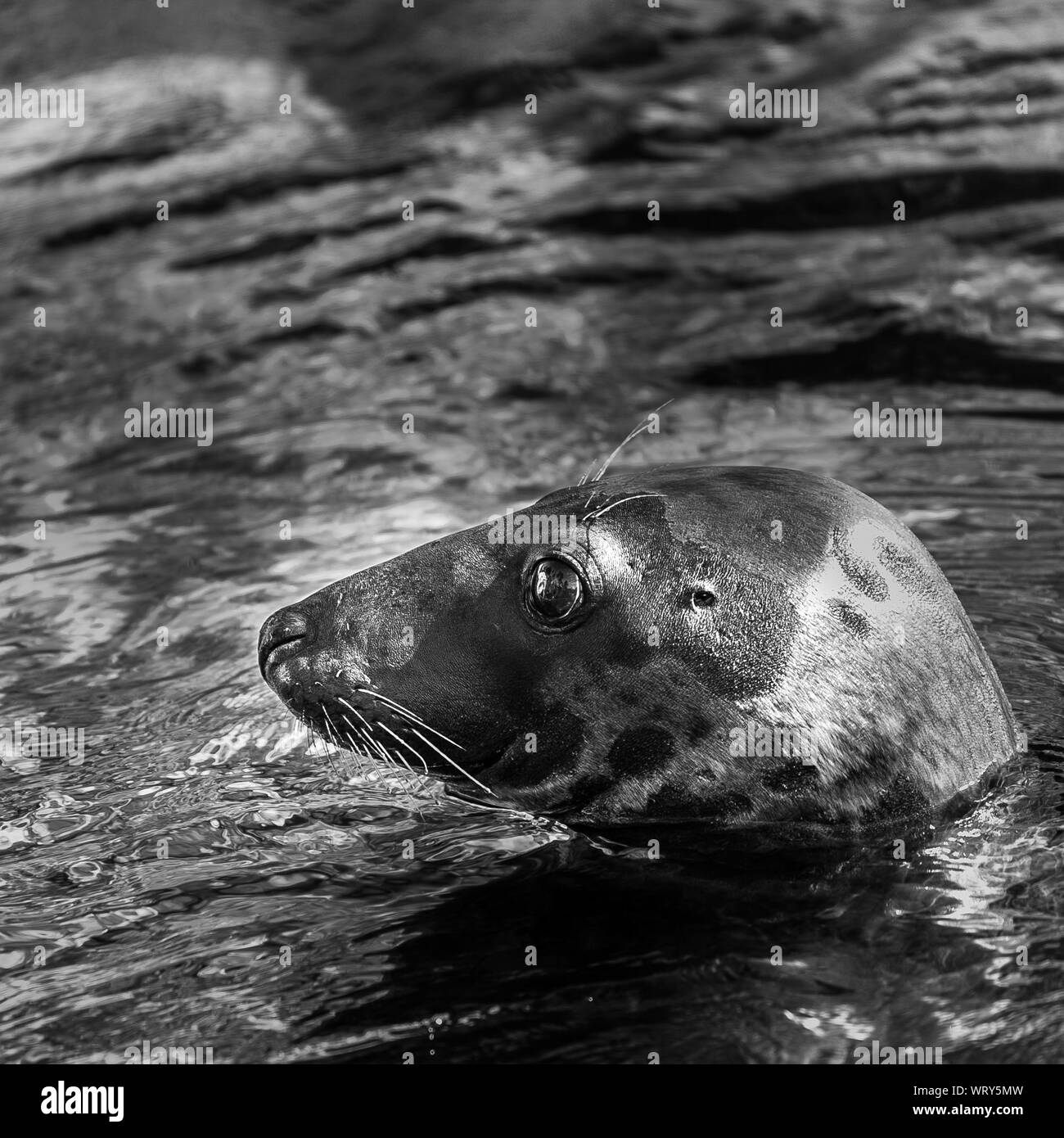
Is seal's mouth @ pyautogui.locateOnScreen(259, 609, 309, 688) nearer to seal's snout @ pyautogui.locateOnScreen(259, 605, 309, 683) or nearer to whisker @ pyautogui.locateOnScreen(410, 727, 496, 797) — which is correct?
seal's snout @ pyautogui.locateOnScreen(259, 605, 309, 683)

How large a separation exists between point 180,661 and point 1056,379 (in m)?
5.30

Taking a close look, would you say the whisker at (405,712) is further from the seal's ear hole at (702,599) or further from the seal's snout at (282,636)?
the seal's ear hole at (702,599)

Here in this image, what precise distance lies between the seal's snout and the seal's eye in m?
0.66

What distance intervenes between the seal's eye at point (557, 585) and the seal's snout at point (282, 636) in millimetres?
665

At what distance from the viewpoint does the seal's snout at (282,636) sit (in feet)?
15.8

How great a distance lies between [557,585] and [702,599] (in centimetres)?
37

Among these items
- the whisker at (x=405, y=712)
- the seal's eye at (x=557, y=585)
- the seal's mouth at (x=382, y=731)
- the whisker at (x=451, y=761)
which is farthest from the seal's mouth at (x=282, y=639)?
the seal's eye at (x=557, y=585)

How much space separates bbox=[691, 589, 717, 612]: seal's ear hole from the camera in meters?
4.57

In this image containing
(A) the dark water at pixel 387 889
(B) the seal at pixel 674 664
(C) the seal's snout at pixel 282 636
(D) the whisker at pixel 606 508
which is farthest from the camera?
(C) the seal's snout at pixel 282 636

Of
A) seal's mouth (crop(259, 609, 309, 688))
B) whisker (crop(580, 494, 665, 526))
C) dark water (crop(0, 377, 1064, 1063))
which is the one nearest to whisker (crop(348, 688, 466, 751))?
seal's mouth (crop(259, 609, 309, 688))

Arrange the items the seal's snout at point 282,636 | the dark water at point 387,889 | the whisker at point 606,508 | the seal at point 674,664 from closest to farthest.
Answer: the dark water at point 387,889 → the seal at point 674,664 → the whisker at point 606,508 → the seal's snout at point 282,636

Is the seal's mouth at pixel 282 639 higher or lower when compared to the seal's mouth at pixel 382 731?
higher
